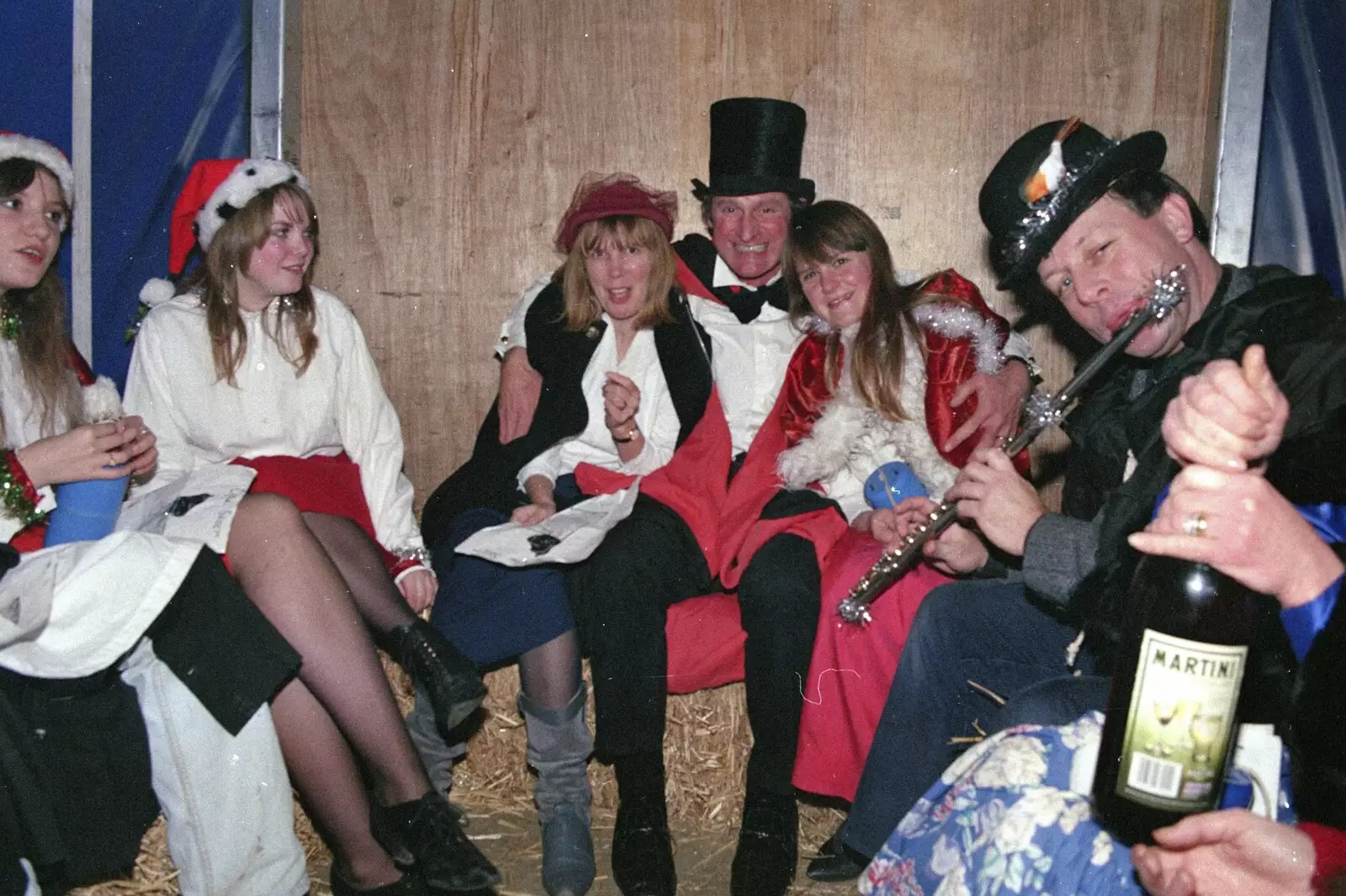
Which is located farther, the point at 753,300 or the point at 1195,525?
the point at 753,300

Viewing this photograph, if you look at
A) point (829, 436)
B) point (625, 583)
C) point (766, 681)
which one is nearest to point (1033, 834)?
point (766, 681)

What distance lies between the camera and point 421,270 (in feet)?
9.75

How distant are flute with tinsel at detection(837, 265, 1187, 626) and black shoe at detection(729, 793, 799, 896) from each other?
0.36 metres

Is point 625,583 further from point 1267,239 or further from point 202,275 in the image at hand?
point 1267,239

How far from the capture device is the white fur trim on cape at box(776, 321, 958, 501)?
7.72ft

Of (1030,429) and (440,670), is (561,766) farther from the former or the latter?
(1030,429)

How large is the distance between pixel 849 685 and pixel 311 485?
1080 millimetres

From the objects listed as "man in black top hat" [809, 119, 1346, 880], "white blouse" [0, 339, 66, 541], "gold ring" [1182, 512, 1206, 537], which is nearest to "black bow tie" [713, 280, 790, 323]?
"man in black top hat" [809, 119, 1346, 880]

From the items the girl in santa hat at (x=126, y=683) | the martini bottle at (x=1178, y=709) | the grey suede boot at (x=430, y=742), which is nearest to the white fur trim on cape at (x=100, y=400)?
the girl in santa hat at (x=126, y=683)

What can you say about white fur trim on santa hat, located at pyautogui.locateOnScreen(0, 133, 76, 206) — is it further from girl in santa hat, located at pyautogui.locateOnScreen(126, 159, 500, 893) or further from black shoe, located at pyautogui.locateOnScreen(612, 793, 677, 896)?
black shoe, located at pyautogui.locateOnScreen(612, 793, 677, 896)

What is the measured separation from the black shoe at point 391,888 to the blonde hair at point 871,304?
121cm

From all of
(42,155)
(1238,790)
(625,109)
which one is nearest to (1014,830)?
(1238,790)

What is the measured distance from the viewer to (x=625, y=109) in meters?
2.93

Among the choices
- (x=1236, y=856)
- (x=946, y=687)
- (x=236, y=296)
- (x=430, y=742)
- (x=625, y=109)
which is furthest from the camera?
(x=625, y=109)
